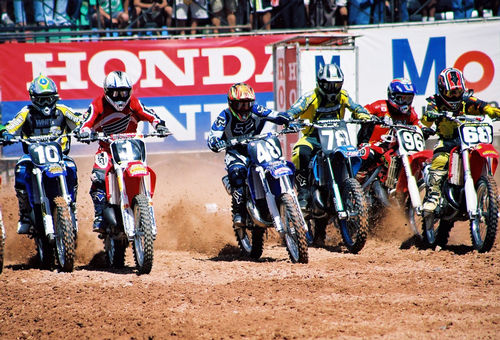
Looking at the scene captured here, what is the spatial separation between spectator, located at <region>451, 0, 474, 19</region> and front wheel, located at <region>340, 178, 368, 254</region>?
29.8 feet

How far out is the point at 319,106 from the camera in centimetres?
1035

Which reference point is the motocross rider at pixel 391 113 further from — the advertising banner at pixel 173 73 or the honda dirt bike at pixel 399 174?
the advertising banner at pixel 173 73

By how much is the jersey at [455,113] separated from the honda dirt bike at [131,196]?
3.72 meters

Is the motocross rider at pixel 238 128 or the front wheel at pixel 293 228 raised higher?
the motocross rider at pixel 238 128

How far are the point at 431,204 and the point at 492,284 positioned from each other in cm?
210

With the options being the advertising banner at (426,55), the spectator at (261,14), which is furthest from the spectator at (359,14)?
the spectator at (261,14)

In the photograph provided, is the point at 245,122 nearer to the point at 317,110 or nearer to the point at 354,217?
the point at 317,110

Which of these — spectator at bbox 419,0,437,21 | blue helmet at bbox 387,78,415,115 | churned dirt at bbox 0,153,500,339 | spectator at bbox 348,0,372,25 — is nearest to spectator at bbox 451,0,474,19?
spectator at bbox 419,0,437,21

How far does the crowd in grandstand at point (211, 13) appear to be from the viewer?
16.0m

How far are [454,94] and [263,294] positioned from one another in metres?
4.06

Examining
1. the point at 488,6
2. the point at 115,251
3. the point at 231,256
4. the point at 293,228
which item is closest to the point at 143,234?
the point at 115,251

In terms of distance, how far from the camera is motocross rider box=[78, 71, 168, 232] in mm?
8977

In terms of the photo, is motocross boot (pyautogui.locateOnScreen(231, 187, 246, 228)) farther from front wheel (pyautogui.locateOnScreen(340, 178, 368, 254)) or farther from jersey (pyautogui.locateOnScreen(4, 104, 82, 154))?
jersey (pyautogui.locateOnScreen(4, 104, 82, 154))

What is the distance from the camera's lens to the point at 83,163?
51.7 ft
